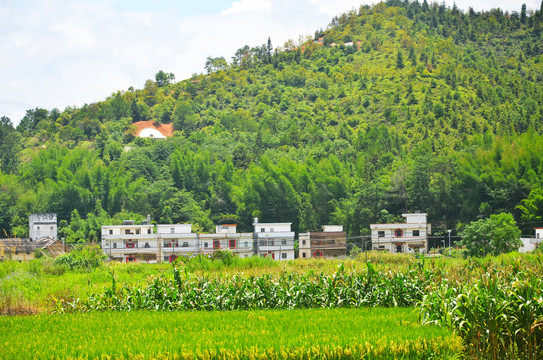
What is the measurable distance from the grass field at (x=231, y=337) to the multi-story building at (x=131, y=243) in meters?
32.2

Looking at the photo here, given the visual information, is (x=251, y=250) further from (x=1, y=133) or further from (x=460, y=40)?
(x=460, y=40)

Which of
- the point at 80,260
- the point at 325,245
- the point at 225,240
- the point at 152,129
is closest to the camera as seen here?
the point at 80,260

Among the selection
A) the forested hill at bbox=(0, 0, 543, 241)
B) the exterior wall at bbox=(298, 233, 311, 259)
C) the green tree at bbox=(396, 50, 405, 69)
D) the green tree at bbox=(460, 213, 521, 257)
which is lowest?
the exterior wall at bbox=(298, 233, 311, 259)

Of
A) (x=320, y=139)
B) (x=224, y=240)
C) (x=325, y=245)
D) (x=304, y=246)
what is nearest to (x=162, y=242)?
(x=224, y=240)

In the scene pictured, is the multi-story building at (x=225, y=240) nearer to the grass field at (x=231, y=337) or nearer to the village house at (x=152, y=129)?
the grass field at (x=231, y=337)

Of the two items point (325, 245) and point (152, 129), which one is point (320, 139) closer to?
point (152, 129)

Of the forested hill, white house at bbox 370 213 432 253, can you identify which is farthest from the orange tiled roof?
white house at bbox 370 213 432 253

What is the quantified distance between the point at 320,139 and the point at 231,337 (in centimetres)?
6881

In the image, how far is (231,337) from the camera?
855 centimetres

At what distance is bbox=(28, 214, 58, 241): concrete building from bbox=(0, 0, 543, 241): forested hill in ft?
4.67

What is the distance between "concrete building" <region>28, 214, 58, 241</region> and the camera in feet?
171

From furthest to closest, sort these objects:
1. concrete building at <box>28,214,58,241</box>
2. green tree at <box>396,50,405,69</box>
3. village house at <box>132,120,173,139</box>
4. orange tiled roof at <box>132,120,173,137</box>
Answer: green tree at <box>396,50,405,69</box>
orange tiled roof at <box>132,120,173,137</box>
village house at <box>132,120,173,139</box>
concrete building at <box>28,214,58,241</box>

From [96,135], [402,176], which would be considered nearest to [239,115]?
[96,135]

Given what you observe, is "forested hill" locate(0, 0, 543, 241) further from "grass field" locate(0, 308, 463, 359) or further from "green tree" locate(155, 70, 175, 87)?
"grass field" locate(0, 308, 463, 359)
